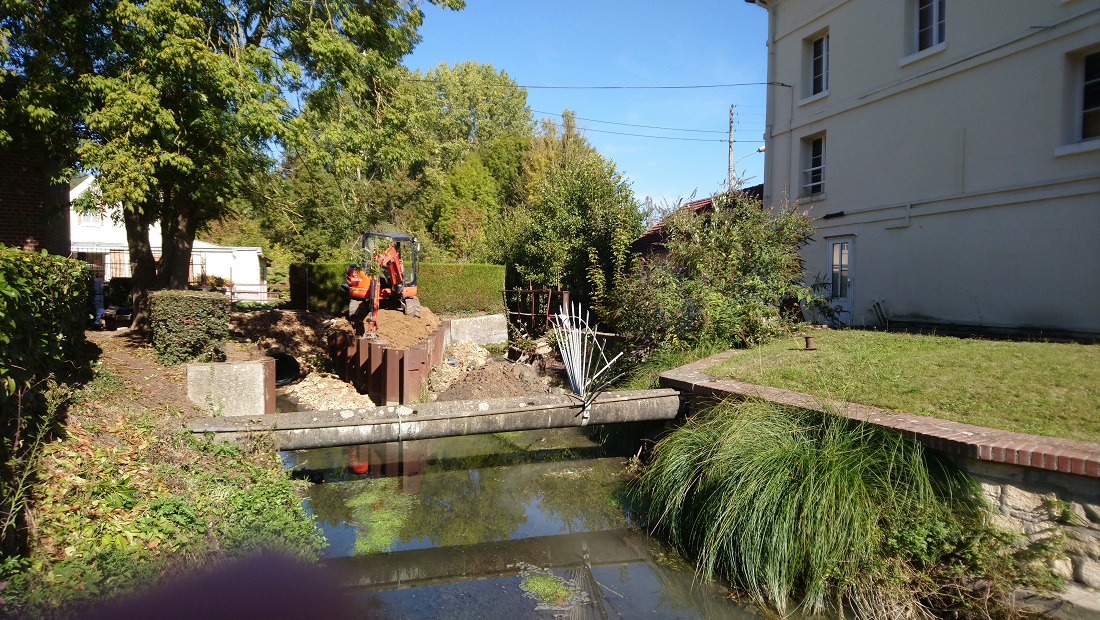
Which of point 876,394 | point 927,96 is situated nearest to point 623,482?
point 876,394

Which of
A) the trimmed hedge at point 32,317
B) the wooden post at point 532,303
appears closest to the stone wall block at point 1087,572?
the trimmed hedge at point 32,317

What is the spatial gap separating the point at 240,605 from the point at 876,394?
211 inches

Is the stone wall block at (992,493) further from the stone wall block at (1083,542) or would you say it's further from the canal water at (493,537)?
the canal water at (493,537)

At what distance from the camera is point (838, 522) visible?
4605 millimetres

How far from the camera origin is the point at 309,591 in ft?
13.8

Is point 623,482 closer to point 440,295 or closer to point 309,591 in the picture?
point 309,591

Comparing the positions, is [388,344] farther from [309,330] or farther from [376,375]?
[309,330]

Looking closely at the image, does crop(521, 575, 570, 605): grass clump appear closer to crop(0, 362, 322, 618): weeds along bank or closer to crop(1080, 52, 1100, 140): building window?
crop(0, 362, 322, 618): weeds along bank

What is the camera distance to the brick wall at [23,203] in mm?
12117

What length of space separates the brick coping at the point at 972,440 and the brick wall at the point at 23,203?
41.8 feet

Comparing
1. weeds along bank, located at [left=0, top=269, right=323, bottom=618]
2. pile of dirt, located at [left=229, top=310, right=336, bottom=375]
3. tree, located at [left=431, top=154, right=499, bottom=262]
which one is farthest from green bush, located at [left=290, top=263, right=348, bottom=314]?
weeds along bank, located at [left=0, top=269, right=323, bottom=618]

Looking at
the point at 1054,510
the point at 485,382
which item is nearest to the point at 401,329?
the point at 485,382

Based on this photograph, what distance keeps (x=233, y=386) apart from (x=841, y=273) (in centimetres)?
1194

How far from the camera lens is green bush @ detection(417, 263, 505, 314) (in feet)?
69.5
